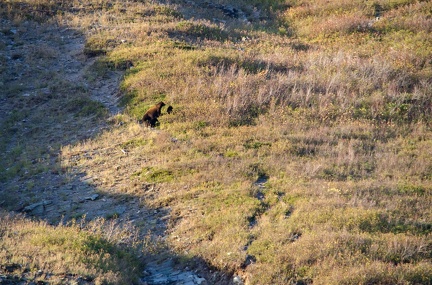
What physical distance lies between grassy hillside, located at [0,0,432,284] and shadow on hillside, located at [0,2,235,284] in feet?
0.67

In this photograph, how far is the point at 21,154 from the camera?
14.7 meters

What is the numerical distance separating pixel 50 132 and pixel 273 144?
22.1 ft

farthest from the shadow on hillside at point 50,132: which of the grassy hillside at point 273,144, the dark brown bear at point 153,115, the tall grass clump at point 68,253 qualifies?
the dark brown bear at point 153,115

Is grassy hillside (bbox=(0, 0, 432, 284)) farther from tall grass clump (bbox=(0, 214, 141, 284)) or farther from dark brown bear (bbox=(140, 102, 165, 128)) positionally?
tall grass clump (bbox=(0, 214, 141, 284))

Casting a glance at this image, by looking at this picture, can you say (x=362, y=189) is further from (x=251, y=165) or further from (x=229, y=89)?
(x=229, y=89)

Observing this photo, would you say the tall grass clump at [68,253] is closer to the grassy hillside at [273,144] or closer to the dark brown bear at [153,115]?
the grassy hillside at [273,144]

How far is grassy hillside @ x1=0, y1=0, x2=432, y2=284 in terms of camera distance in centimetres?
894

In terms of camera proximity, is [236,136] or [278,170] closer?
[278,170]

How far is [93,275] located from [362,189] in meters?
5.59

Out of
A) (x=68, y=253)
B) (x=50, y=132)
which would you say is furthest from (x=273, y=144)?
(x=50, y=132)

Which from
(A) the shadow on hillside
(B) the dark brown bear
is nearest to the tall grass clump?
(A) the shadow on hillside

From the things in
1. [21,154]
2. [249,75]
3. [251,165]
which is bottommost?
[21,154]

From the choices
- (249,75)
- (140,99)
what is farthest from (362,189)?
(140,99)

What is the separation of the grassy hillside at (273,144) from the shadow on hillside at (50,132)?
21 cm
